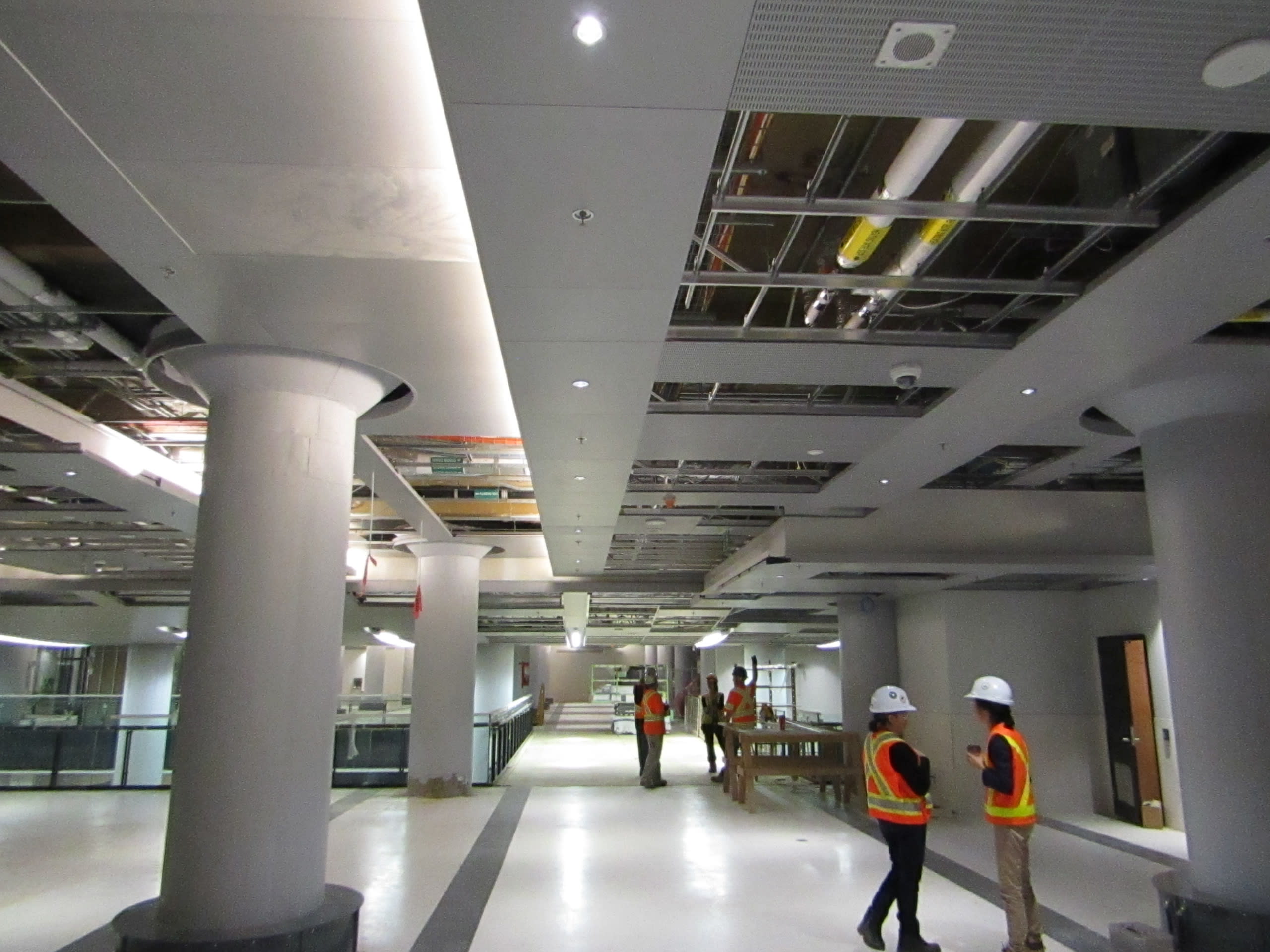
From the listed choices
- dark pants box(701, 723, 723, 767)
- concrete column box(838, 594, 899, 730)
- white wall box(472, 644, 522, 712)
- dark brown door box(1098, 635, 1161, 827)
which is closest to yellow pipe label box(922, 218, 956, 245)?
dark brown door box(1098, 635, 1161, 827)

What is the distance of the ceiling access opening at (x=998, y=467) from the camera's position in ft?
25.3

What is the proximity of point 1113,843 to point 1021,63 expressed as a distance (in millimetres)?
8797

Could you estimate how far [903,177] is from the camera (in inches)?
133

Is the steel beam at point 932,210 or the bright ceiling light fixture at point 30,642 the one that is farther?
the bright ceiling light fixture at point 30,642

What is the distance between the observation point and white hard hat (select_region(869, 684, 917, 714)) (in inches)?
208

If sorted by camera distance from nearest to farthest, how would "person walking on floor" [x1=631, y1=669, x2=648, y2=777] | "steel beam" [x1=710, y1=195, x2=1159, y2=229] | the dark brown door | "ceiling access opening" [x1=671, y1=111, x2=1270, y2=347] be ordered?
1. "ceiling access opening" [x1=671, y1=111, x2=1270, y2=347]
2. "steel beam" [x1=710, y1=195, x2=1159, y2=229]
3. the dark brown door
4. "person walking on floor" [x1=631, y1=669, x2=648, y2=777]

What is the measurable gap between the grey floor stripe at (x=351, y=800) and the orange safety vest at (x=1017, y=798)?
747 cm

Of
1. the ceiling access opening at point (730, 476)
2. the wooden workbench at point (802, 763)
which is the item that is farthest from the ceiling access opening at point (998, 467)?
the wooden workbench at point (802, 763)

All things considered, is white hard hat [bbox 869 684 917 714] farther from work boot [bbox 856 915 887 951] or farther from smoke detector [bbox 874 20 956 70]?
smoke detector [bbox 874 20 956 70]

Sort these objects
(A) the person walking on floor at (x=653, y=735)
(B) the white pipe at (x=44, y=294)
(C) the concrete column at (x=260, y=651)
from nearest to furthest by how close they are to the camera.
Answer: (B) the white pipe at (x=44, y=294) < (C) the concrete column at (x=260, y=651) < (A) the person walking on floor at (x=653, y=735)

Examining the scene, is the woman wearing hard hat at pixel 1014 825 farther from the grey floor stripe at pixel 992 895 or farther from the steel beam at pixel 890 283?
the steel beam at pixel 890 283

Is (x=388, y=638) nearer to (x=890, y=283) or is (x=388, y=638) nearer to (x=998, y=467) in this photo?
(x=998, y=467)

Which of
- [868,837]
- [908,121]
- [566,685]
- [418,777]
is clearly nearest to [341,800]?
[418,777]

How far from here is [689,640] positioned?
102 feet
